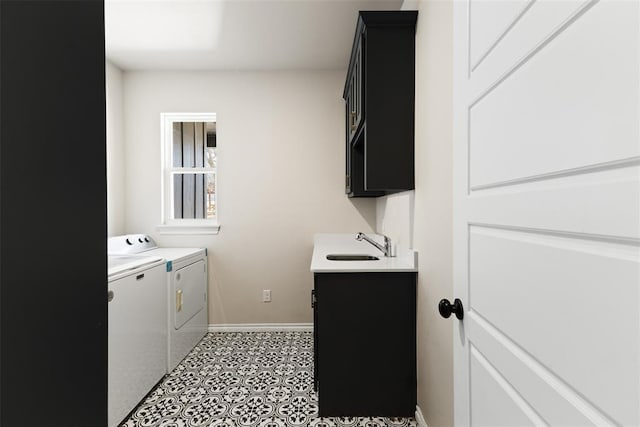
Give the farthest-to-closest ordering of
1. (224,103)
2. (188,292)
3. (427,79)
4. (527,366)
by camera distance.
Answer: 1. (224,103)
2. (188,292)
3. (427,79)
4. (527,366)

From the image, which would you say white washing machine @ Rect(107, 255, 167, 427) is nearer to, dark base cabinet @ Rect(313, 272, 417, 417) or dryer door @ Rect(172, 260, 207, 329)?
dryer door @ Rect(172, 260, 207, 329)

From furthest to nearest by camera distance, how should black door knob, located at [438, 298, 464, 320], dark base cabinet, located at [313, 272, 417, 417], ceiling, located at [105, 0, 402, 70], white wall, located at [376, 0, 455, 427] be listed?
ceiling, located at [105, 0, 402, 70]
dark base cabinet, located at [313, 272, 417, 417]
white wall, located at [376, 0, 455, 427]
black door knob, located at [438, 298, 464, 320]

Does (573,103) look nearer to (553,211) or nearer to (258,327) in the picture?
(553,211)

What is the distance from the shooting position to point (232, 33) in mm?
2912

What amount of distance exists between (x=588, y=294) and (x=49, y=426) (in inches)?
25.9

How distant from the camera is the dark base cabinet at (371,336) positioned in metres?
2.01

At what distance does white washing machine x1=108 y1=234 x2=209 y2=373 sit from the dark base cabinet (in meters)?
1.34

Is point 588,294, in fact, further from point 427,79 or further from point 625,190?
point 427,79

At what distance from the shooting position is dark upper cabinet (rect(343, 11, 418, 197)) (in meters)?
2.05

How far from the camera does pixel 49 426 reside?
34 centimetres

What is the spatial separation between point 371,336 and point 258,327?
1965mm

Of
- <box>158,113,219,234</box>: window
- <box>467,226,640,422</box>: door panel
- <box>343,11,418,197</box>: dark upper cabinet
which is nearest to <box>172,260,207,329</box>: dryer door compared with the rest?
<box>158,113,219,234</box>: window

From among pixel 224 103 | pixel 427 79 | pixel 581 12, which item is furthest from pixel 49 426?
pixel 224 103

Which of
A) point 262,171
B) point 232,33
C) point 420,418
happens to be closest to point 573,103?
point 420,418
